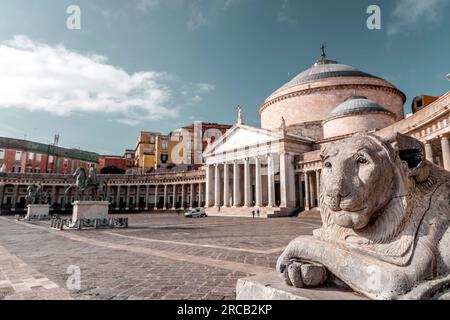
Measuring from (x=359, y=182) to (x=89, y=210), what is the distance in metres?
19.6

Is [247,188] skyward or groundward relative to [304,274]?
skyward

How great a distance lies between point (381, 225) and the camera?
2.41 m

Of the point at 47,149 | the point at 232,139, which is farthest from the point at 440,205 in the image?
the point at 47,149

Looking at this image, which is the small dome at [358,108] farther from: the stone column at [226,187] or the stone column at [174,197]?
the stone column at [174,197]

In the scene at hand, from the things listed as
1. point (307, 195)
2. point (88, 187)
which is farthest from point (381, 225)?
point (307, 195)

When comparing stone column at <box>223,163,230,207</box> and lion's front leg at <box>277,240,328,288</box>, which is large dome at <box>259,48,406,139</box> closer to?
stone column at <box>223,163,230,207</box>

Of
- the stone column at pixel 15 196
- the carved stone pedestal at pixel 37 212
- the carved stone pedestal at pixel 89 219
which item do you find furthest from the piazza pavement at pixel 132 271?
the stone column at pixel 15 196

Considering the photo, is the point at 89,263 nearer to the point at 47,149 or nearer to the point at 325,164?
the point at 325,164

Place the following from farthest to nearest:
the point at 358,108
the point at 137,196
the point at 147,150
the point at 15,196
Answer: the point at 147,150, the point at 137,196, the point at 15,196, the point at 358,108

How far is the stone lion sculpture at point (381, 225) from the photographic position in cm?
210

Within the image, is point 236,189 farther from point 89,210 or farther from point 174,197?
point 89,210

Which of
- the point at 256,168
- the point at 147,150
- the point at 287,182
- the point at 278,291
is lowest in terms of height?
the point at 278,291

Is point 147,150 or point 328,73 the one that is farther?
point 147,150
